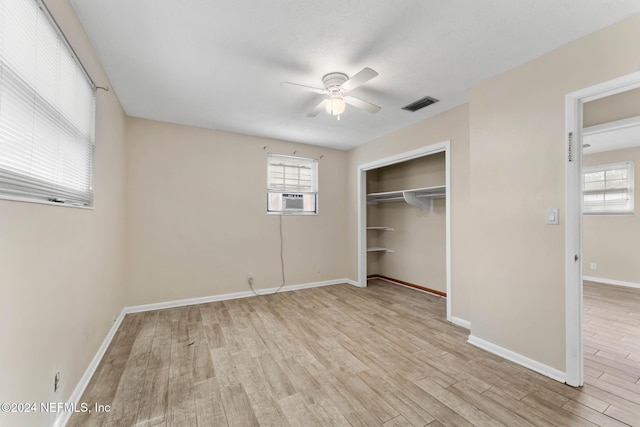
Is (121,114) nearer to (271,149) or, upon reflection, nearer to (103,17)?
(103,17)

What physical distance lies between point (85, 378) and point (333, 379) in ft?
5.94

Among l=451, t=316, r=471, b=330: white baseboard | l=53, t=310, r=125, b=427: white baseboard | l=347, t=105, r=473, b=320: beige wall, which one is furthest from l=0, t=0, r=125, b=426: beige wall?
l=451, t=316, r=471, b=330: white baseboard

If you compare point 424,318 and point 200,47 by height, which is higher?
point 200,47

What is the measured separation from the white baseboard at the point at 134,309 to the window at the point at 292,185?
1.30 m

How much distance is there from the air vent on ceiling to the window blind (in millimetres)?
2016

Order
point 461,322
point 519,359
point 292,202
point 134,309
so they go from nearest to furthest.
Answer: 1. point 519,359
2. point 461,322
3. point 134,309
4. point 292,202

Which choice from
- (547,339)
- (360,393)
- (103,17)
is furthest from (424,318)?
(103,17)

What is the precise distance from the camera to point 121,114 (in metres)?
3.10

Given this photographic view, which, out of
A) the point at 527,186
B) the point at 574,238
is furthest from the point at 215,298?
the point at 574,238

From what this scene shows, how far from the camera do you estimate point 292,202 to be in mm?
4492

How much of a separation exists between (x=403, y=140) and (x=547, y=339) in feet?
9.10

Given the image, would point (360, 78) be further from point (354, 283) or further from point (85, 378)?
point (354, 283)

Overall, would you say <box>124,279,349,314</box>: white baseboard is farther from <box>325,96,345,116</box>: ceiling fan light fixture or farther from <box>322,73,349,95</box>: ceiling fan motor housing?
<box>322,73,349,95</box>: ceiling fan motor housing

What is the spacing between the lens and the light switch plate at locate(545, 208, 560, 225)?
2.00m
